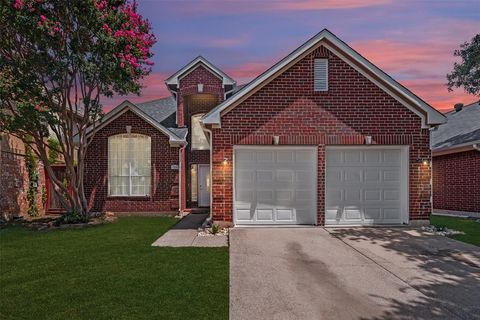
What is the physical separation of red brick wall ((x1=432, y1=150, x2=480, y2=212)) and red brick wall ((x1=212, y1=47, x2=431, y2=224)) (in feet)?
20.6

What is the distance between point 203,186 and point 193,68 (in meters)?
7.00

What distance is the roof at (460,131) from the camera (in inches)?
669

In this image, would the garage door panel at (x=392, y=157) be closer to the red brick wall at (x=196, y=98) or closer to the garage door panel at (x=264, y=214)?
the garage door panel at (x=264, y=214)

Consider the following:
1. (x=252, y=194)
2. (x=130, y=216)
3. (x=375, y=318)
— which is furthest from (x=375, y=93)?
(x=130, y=216)

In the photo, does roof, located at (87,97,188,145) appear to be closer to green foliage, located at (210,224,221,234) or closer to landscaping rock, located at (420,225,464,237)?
green foliage, located at (210,224,221,234)

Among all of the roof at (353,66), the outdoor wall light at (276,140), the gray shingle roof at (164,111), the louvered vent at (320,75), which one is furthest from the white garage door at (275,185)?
the gray shingle roof at (164,111)

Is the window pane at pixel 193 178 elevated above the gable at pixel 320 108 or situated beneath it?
situated beneath

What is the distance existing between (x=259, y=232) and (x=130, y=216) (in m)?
8.16

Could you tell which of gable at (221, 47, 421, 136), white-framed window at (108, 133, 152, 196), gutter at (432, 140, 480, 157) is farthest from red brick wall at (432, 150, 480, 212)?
white-framed window at (108, 133, 152, 196)

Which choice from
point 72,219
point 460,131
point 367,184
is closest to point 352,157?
point 367,184

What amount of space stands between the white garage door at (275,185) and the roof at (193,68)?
9.78 m

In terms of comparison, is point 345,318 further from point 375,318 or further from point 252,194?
point 252,194

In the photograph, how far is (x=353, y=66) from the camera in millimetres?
11648

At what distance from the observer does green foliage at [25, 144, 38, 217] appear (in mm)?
16648
